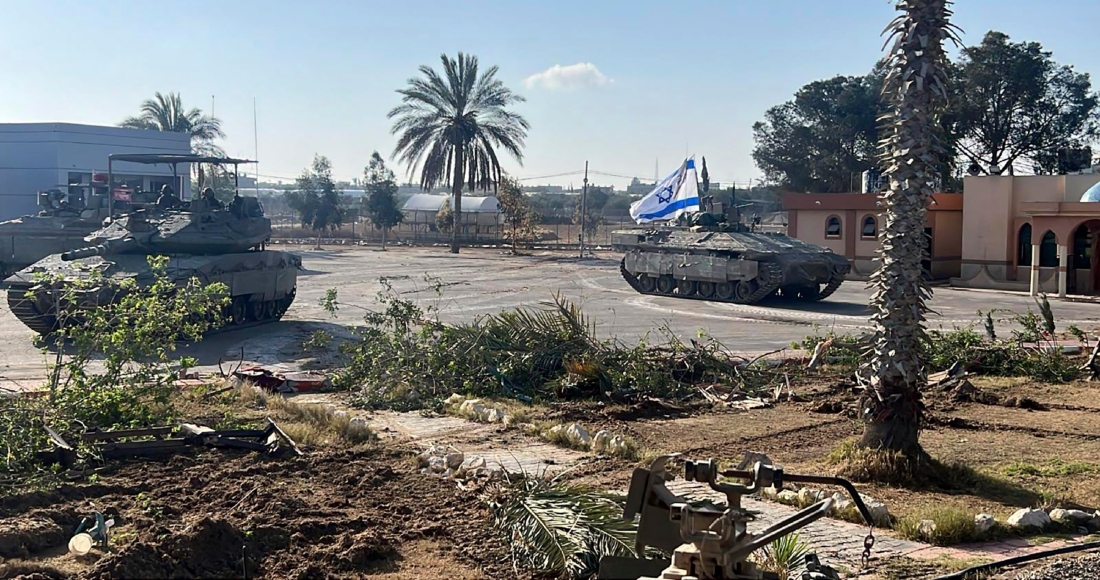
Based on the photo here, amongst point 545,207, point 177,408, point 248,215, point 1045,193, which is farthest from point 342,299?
point 545,207

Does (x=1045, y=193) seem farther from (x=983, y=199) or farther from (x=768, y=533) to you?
(x=768, y=533)

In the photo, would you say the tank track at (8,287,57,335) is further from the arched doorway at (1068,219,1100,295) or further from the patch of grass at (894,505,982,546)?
the arched doorway at (1068,219,1100,295)

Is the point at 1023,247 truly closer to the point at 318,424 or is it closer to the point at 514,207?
the point at 514,207

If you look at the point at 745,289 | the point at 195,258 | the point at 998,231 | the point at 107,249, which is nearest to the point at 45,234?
the point at 107,249

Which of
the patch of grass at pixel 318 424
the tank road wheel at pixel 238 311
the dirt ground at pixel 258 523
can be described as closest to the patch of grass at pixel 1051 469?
the dirt ground at pixel 258 523

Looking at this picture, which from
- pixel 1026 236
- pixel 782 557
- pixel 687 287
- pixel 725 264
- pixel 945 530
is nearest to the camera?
pixel 782 557

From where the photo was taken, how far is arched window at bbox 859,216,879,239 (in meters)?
36.8

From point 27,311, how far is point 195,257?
285 cm

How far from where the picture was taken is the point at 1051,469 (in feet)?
29.6

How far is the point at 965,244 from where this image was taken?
3369 centimetres

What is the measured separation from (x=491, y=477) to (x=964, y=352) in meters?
8.85

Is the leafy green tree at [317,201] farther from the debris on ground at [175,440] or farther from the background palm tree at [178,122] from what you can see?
the debris on ground at [175,440]

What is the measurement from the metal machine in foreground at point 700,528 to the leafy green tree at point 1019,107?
43887 mm

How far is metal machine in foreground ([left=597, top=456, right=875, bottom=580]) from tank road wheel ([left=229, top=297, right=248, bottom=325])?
16050 millimetres
